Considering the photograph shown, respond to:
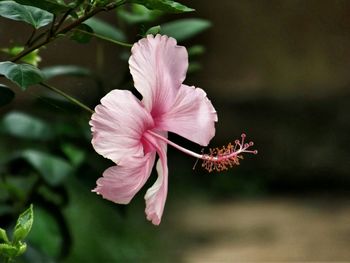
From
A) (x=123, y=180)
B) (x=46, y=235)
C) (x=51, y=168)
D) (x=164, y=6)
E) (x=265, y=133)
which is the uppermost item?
(x=265, y=133)

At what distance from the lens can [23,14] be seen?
0.61m

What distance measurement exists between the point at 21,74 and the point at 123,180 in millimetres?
114

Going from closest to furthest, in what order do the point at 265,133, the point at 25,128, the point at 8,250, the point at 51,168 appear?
1. the point at 8,250
2. the point at 51,168
3. the point at 25,128
4. the point at 265,133

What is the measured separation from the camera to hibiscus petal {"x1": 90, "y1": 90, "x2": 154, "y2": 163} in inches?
19.6

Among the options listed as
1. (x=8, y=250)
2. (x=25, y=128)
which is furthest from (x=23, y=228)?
(x=25, y=128)

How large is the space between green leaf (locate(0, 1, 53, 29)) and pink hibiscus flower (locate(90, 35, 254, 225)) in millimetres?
128

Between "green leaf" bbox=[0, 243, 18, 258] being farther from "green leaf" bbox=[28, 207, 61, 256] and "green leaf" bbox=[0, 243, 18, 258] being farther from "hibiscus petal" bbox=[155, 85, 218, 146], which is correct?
"green leaf" bbox=[28, 207, 61, 256]

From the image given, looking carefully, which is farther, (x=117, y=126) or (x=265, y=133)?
(x=265, y=133)

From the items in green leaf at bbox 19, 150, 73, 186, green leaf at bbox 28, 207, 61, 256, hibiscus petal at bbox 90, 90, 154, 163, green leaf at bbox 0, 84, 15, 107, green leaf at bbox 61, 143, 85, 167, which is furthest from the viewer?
green leaf at bbox 28, 207, 61, 256

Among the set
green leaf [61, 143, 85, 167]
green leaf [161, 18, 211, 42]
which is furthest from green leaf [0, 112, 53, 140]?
green leaf [161, 18, 211, 42]

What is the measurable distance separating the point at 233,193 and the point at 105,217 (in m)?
0.88

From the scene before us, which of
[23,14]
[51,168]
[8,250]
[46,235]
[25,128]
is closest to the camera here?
[8,250]

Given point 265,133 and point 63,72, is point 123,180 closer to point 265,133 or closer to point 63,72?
point 63,72

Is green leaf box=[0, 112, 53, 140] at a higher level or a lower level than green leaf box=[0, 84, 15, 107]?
lower
